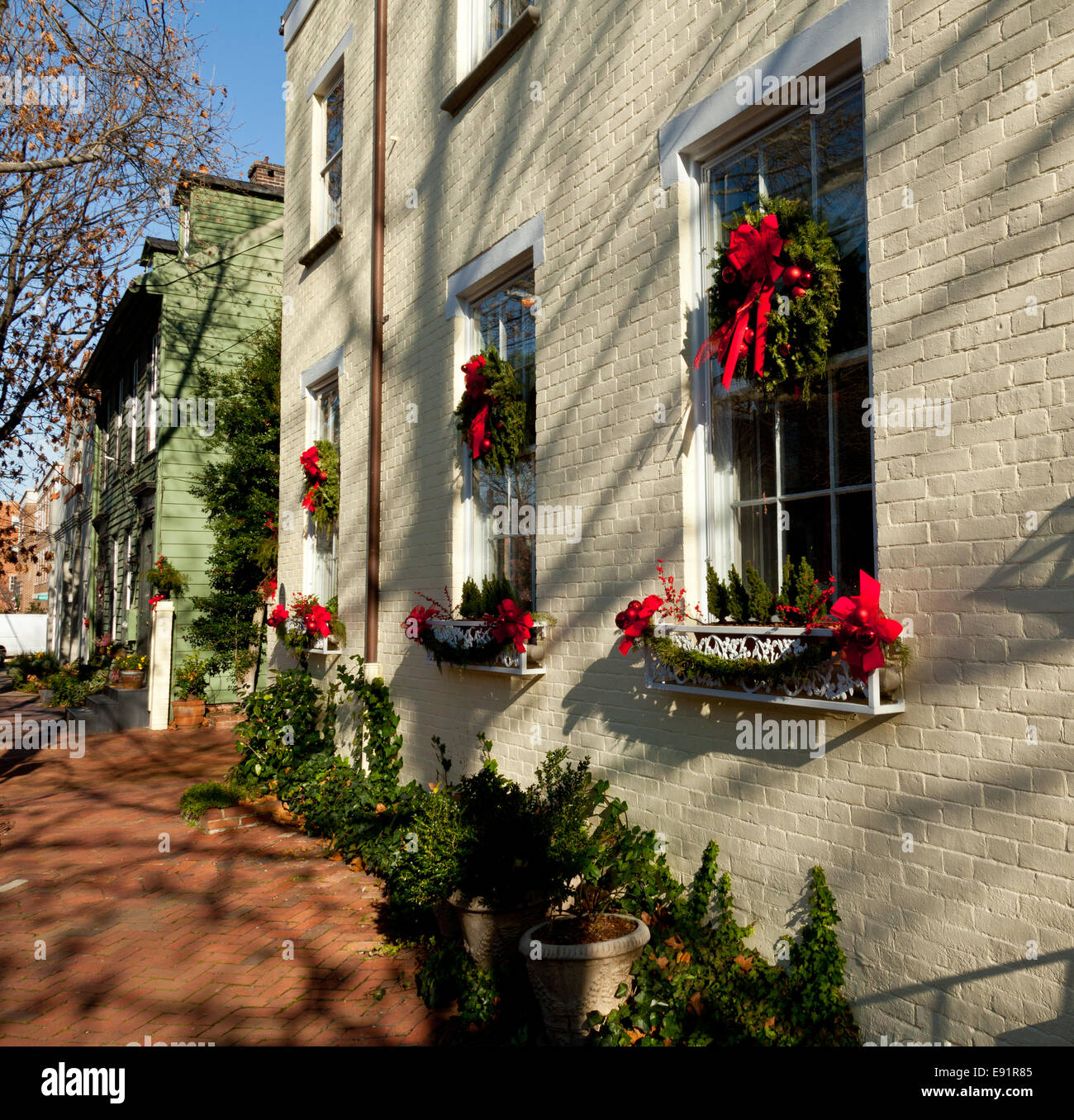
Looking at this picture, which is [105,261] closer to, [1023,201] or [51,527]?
[1023,201]

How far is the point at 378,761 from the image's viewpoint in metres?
6.98

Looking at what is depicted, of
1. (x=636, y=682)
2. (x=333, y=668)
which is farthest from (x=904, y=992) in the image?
(x=333, y=668)

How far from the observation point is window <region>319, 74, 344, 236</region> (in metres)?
9.03

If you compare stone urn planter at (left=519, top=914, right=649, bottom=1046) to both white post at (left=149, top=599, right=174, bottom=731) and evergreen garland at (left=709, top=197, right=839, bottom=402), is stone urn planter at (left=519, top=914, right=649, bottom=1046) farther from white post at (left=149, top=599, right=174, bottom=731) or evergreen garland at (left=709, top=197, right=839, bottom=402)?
white post at (left=149, top=599, right=174, bottom=731)

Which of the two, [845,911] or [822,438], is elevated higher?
[822,438]

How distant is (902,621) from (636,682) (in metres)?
1.55

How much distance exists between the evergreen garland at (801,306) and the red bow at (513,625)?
193cm

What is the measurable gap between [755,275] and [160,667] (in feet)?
38.9

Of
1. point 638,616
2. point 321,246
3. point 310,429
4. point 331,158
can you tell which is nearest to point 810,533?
point 638,616

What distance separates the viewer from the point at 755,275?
354 cm

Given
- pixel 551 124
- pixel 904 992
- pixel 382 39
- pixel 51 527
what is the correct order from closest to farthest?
pixel 904 992 < pixel 551 124 < pixel 382 39 < pixel 51 527

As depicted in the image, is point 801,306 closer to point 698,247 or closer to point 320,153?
point 698,247

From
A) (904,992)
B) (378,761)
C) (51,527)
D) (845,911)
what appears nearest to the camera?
(904,992)
